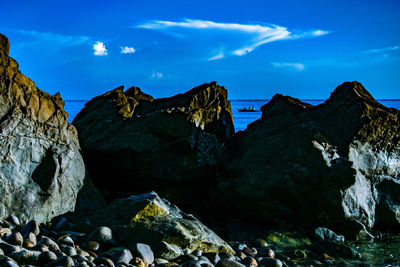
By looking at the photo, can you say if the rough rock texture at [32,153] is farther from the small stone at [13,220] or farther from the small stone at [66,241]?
the small stone at [66,241]

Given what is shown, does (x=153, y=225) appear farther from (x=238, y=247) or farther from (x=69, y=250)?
(x=238, y=247)

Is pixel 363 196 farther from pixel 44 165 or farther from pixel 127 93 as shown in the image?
pixel 127 93

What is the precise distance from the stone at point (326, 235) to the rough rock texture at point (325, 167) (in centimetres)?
39

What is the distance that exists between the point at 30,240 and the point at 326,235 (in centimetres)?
599

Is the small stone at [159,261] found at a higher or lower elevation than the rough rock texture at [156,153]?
lower

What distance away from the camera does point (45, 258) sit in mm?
5262

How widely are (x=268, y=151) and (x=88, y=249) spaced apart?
5363 mm

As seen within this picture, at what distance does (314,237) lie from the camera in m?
8.92

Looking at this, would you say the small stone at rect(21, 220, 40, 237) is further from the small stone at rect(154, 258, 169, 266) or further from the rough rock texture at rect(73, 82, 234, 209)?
the rough rock texture at rect(73, 82, 234, 209)

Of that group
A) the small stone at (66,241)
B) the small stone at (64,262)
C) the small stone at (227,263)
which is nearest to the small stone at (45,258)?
the small stone at (64,262)

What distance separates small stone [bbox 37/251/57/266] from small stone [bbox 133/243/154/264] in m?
1.21

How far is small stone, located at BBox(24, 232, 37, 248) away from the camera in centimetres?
603

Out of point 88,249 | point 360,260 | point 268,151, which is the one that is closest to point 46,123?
point 88,249

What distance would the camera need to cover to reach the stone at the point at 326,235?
8913 millimetres
